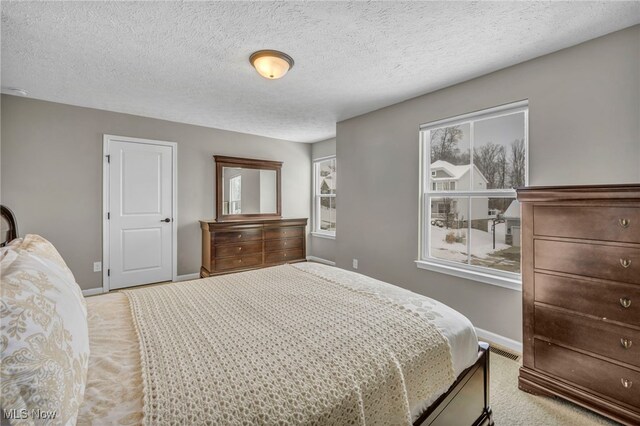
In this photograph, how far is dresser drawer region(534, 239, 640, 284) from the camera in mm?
1502

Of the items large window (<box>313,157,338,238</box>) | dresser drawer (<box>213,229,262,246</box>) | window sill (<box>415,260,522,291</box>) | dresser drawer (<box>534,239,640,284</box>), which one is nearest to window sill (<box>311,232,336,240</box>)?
large window (<box>313,157,338,238</box>)

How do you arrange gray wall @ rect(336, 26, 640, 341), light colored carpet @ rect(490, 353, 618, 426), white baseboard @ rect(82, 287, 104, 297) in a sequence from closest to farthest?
light colored carpet @ rect(490, 353, 618, 426) < gray wall @ rect(336, 26, 640, 341) < white baseboard @ rect(82, 287, 104, 297)

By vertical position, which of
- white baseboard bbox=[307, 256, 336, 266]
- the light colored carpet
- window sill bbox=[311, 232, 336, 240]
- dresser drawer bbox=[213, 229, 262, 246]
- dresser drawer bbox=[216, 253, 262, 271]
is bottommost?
the light colored carpet

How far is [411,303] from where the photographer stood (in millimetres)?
1473

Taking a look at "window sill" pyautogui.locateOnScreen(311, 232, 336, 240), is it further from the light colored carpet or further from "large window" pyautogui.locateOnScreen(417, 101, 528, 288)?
the light colored carpet

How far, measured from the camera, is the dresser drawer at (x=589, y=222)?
4.92ft

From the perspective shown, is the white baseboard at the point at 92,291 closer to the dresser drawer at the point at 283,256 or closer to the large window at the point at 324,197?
the dresser drawer at the point at 283,256

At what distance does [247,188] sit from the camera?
15.9 feet

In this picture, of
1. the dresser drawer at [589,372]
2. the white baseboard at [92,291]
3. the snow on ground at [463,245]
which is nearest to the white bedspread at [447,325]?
the dresser drawer at [589,372]

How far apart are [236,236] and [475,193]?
3233 millimetres

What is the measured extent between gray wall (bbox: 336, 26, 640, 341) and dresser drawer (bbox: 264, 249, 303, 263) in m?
1.08

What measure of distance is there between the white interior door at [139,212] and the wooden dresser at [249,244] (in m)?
0.58

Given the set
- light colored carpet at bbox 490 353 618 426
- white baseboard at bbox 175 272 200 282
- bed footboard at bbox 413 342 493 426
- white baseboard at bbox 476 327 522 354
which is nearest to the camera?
bed footboard at bbox 413 342 493 426

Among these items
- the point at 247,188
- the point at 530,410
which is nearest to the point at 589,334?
the point at 530,410
